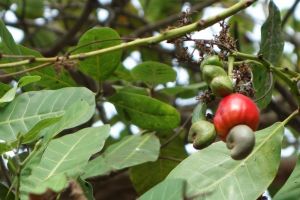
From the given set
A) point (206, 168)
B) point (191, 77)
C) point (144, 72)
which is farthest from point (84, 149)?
point (191, 77)

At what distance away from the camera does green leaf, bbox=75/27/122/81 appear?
1.32 metres

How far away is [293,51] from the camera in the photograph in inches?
112

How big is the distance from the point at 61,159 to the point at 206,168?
25 cm

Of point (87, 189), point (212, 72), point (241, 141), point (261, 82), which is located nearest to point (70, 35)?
point (261, 82)

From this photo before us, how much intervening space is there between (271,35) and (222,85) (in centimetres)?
46

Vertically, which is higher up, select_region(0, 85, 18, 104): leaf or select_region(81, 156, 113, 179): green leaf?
select_region(0, 85, 18, 104): leaf

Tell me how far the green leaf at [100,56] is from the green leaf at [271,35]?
313mm

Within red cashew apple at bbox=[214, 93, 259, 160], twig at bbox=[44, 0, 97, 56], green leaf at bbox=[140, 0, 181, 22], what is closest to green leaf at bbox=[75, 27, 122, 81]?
red cashew apple at bbox=[214, 93, 259, 160]

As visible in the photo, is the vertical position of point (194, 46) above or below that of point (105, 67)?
above

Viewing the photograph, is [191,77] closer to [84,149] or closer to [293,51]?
[293,51]

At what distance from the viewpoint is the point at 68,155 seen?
3.64 feet

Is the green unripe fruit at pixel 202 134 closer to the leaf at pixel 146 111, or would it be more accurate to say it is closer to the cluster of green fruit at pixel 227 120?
the cluster of green fruit at pixel 227 120

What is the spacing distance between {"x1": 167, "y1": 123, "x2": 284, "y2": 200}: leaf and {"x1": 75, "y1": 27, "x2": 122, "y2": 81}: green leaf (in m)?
0.32

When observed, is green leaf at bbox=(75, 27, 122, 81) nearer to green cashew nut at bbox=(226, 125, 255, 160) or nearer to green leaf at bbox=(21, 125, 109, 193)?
green leaf at bbox=(21, 125, 109, 193)
